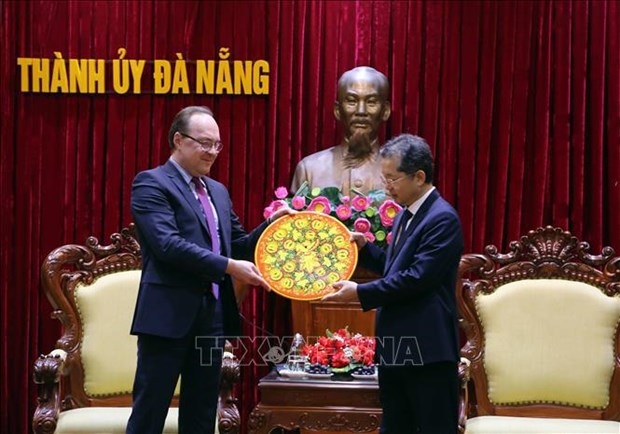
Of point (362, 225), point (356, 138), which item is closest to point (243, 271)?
point (362, 225)

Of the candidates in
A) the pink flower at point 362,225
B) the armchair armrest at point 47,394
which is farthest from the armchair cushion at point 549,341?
the armchair armrest at point 47,394

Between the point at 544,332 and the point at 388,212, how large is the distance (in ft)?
2.68

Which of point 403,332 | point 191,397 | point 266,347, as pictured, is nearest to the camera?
point 403,332

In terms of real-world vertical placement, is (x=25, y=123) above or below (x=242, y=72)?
below

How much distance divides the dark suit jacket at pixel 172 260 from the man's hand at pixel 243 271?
30mm

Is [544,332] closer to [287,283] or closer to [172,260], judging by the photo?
[287,283]

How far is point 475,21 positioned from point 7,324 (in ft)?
9.01

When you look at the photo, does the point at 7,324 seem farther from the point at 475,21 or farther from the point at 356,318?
the point at 475,21

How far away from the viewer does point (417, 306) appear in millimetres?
2684

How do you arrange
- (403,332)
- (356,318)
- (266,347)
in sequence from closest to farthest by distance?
(403,332), (356,318), (266,347)

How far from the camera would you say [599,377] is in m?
3.40

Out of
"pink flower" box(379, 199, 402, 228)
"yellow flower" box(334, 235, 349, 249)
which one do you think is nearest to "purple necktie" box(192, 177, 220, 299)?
"yellow flower" box(334, 235, 349, 249)

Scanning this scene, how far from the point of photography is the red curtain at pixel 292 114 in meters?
4.32

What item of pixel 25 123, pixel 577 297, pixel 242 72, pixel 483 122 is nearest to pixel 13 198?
pixel 25 123
